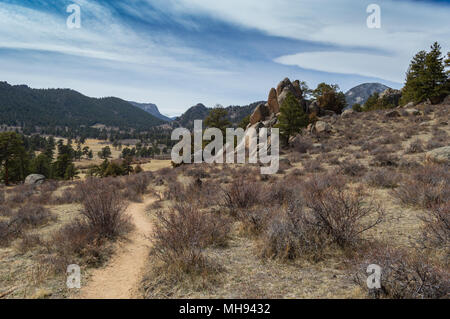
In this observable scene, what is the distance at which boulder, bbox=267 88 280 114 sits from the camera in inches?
1751

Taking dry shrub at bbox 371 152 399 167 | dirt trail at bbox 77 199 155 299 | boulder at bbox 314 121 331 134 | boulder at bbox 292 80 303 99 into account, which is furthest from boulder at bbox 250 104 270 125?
dirt trail at bbox 77 199 155 299

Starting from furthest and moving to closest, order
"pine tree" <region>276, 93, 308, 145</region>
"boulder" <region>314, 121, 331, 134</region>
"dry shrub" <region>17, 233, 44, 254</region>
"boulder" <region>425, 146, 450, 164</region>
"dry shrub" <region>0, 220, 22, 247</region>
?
"boulder" <region>314, 121, 331, 134</region>, "pine tree" <region>276, 93, 308, 145</region>, "boulder" <region>425, 146, 450, 164</region>, "dry shrub" <region>0, 220, 22, 247</region>, "dry shrub" <region>17, 233, 44, 254</region>

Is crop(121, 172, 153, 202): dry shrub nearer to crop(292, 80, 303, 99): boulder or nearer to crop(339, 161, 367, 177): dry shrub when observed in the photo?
crop(339, 161, 367, 177): dry shrub

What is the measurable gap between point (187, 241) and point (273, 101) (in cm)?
4314

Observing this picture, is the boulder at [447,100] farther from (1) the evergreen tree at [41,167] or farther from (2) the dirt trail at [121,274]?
(1) the evergreen tree at [41,167]

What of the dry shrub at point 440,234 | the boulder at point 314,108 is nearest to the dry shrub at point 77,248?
the dry shrub at point 440,234

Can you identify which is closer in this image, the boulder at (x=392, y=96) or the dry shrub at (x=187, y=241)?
the dry shrub at (x=187, y=241)

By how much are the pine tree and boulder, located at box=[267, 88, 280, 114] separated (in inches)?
625

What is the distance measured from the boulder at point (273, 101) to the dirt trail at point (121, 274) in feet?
133

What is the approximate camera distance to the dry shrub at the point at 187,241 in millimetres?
4777

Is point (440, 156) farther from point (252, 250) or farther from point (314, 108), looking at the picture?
point (314, 108)
